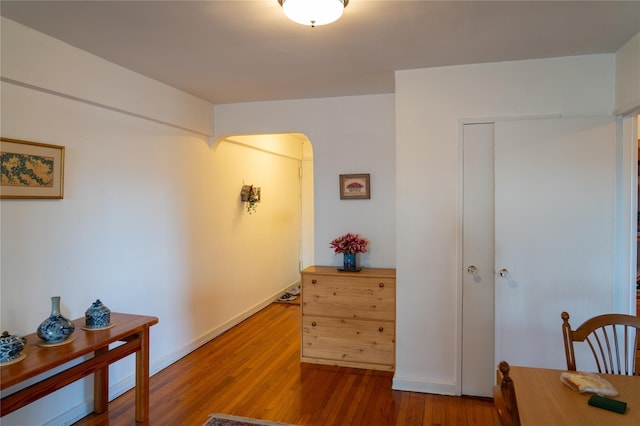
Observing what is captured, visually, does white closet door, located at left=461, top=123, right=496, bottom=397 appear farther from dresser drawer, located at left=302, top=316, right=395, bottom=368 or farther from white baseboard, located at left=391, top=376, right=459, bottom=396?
dresser drawer, located at left=302, top=316, right=395, bottom=368

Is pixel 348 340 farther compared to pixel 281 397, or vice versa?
pixel 348 340

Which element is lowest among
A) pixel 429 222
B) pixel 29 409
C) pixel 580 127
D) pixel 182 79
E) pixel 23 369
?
pixel 29 409

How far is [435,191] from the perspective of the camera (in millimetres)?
2889

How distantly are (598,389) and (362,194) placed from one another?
8.17 feet

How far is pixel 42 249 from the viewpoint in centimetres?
236

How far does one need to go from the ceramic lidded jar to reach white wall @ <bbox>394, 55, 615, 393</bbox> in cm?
240

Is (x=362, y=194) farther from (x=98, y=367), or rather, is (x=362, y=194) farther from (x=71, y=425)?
(x=71, y=425)

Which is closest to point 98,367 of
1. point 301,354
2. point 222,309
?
point 301,354

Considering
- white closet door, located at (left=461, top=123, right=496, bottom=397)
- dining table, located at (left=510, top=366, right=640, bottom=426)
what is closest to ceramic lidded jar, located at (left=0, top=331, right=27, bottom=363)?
dining table, located at (left=510, top=366, right=640, bottom=426)

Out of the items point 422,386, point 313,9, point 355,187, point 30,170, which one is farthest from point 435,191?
point 30,170

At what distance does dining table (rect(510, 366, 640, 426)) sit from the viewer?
4.11ft

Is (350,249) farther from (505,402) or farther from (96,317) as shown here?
(505,402)

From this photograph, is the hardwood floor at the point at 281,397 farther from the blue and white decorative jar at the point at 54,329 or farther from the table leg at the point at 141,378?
the blue and white decorative jar at the point at 54,329

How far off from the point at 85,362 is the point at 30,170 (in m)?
1.18
